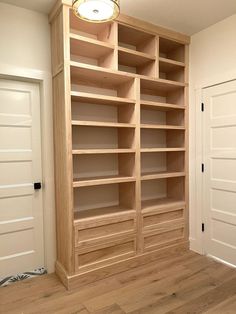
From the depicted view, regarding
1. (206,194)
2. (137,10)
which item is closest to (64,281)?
(206,194)

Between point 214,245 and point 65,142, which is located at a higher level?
point 65,142

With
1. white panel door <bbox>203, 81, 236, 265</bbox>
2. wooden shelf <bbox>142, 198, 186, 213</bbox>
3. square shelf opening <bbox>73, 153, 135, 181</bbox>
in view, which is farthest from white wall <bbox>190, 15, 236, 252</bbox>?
square shelf opening <bbox>73, 153, 135, 181</bbox>

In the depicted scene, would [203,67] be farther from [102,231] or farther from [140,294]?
[140,294]

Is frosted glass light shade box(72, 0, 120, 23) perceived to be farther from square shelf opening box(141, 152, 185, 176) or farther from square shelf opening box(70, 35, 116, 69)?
square shelf opening box(141, 152, 185, 176)

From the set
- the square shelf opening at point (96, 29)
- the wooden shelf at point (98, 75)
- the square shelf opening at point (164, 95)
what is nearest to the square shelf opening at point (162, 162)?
the square shelf opening at point (164, 95)

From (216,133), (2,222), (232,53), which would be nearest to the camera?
(2,222)

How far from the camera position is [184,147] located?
2.97 meters

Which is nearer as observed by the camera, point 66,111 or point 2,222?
point 66,111

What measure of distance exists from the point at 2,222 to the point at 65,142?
3.42ft

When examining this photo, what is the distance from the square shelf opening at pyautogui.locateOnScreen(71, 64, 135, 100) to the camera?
2.37 metres

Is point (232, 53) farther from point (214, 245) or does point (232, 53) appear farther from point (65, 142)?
point (214, 245)

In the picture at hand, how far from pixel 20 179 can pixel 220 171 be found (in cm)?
221

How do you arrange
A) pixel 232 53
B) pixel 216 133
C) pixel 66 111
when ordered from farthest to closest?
pixel 216 133
pixel 232 53
pixel 66 111

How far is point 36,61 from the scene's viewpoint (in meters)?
2.36
